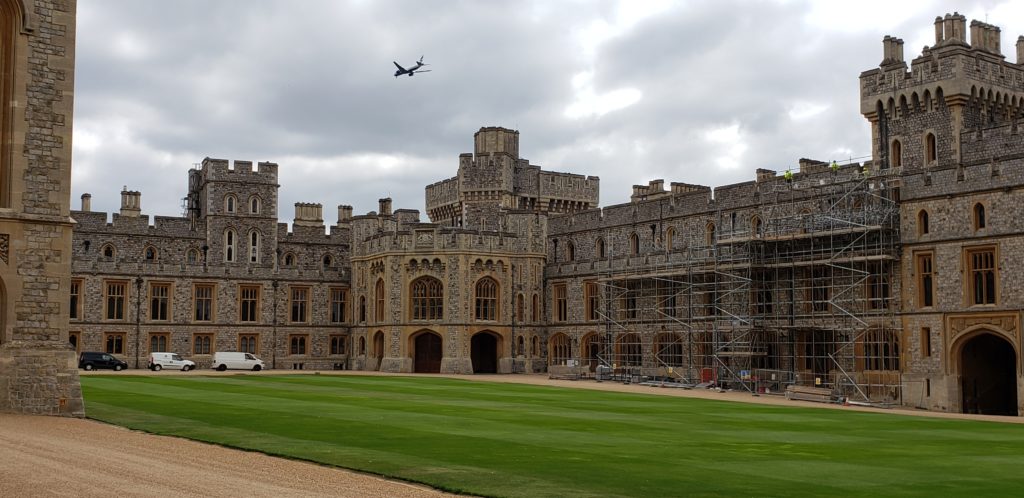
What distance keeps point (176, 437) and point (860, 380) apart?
83.3ft

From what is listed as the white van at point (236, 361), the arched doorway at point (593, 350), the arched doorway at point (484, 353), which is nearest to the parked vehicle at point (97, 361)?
the white van at point (236, 361)

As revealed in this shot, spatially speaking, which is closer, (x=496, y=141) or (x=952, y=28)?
(x=952, y=28)

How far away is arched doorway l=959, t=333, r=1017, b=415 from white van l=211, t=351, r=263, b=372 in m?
32.0

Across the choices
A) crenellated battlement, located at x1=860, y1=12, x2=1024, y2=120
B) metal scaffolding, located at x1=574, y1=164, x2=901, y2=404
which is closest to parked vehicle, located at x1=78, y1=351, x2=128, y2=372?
metal scaffolding, located at x1=574, y1=164, x2=901, y2=404

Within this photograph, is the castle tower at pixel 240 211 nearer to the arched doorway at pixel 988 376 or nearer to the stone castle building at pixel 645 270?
the stone castle building at pixel 645 270

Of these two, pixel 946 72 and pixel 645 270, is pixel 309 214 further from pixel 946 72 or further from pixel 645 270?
pixel 946 72

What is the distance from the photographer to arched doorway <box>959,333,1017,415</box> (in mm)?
33781

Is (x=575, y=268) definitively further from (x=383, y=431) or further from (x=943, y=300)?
(x=383, y=431)

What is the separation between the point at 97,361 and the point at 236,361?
21.1 ft

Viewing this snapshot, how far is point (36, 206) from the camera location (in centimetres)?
2303

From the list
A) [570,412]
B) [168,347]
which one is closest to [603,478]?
[570,412]

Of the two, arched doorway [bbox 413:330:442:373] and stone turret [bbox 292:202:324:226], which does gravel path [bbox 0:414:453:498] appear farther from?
stone turret [bbox 292:202:324:226]

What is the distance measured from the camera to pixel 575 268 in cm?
5306

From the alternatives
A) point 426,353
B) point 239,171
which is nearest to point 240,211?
point 239,171
